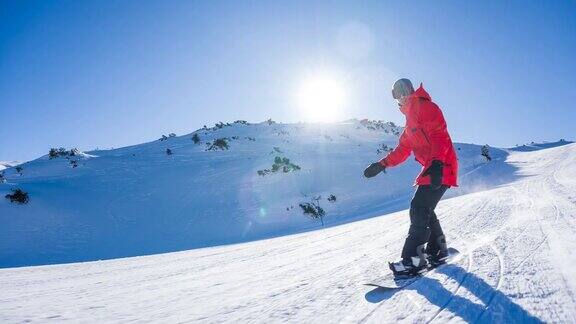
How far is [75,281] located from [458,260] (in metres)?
4.69

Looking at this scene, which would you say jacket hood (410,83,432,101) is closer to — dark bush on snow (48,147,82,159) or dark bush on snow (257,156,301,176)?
dark bush on snow (257,156,301,176)

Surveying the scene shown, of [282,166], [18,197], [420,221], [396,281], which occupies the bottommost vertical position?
[18,197]

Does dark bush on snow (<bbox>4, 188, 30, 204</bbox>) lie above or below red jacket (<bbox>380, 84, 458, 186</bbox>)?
below

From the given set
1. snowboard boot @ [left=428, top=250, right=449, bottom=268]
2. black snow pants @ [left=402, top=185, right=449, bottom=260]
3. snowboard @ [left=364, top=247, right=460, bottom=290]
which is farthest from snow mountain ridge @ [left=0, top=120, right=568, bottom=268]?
snowboard @ [left=364, top=247, right=460, bottom=290]

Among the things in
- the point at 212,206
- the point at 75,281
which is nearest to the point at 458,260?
the point at 75,281

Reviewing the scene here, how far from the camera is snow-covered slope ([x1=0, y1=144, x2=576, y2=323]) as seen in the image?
2492 millimetres

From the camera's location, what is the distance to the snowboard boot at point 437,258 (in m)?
3.94

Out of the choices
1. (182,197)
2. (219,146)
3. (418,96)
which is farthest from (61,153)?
(418,96)

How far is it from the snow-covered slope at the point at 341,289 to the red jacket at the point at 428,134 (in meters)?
0.87

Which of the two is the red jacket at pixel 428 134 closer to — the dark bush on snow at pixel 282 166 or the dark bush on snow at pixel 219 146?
the dark bush on snow at pixel 282 166

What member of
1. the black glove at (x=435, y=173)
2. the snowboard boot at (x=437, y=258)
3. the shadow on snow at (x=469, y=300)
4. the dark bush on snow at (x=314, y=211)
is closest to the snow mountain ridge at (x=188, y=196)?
the dark bush on snow at (x=314, y=211)

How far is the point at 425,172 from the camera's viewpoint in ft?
12.9

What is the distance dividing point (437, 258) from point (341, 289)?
1353mm

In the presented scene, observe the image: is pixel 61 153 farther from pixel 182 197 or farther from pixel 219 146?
pixel 182 197
